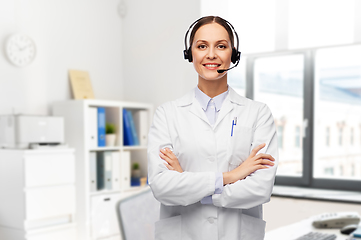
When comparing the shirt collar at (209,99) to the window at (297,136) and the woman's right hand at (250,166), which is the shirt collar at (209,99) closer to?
the woman's right hand at (250,166)

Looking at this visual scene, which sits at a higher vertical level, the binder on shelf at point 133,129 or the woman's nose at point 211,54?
the woman's nose at point 211,54

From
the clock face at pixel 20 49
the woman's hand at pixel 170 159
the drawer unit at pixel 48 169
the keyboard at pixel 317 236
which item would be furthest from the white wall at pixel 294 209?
the clock face at pixel 20 49

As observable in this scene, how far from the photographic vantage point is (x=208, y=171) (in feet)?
3.58

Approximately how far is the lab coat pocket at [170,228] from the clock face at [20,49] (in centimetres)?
272

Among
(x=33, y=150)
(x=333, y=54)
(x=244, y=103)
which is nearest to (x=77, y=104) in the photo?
(x=33, y=150)

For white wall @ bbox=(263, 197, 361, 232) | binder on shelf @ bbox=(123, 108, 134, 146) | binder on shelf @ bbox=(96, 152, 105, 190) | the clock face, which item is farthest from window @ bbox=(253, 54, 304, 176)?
the clock face

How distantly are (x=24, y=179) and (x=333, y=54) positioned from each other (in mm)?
2694

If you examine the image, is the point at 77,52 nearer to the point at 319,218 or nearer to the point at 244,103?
the point at 319,218

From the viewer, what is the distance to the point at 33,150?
2.85m

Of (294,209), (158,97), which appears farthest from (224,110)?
(158,97)

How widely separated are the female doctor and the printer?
203cm

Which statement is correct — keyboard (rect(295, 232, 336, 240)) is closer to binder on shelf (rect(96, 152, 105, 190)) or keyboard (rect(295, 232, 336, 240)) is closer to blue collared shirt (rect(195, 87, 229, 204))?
blue collared shirt (rect(195, 87, 229, 204))

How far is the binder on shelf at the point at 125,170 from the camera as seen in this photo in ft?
12.0

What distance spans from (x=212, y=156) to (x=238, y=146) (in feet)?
0.27
